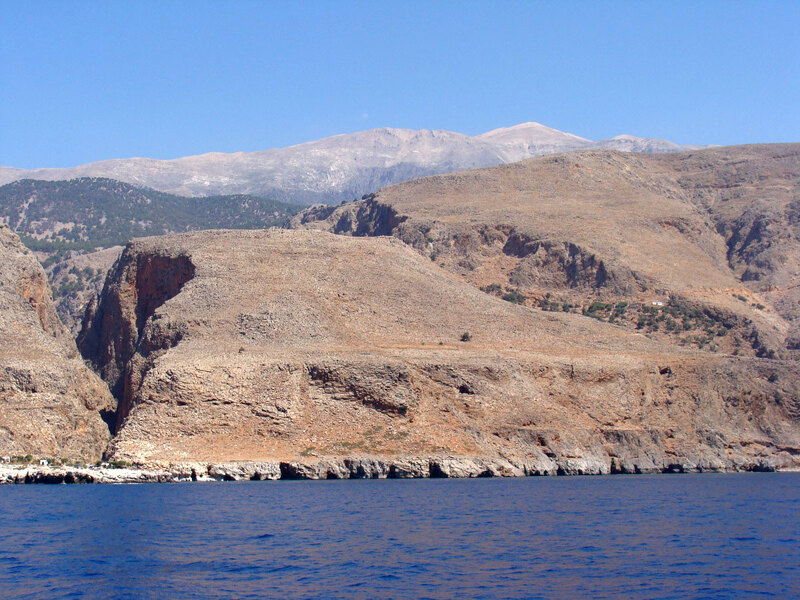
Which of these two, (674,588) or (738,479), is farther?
(738,479)

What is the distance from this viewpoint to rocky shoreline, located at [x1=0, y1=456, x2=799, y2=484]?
6488cm

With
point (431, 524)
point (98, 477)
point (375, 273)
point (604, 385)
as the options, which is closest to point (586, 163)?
point (375, 273)

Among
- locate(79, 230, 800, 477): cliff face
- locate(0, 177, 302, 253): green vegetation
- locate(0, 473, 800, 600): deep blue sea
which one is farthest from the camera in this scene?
locate(0, 177, 302, 253): green vegetation

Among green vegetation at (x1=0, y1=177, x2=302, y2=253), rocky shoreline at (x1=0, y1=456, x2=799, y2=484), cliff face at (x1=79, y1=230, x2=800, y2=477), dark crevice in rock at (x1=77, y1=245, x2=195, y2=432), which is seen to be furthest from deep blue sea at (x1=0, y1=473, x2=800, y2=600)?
green vegetation at (x1=0, y1=177, x2=302, y2=253)

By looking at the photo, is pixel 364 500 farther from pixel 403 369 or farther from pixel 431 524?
pixel 403 369

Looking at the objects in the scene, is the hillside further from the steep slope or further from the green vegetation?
the steep slope

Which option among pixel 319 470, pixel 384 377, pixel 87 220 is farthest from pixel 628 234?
pixel 87 220

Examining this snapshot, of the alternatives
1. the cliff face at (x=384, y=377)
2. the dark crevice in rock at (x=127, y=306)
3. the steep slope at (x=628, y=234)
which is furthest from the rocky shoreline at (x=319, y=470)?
the steep slope at (x=628, y=234)

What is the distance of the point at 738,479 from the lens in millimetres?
72938

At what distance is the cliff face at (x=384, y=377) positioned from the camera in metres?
72.5

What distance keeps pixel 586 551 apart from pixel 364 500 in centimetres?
1812

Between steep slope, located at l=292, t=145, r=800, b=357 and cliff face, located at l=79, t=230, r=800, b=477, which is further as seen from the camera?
steep slope, located at l=292, t=145, r=800, b=357

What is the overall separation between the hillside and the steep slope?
26684 millimetres

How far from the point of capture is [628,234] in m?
131
